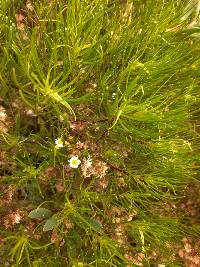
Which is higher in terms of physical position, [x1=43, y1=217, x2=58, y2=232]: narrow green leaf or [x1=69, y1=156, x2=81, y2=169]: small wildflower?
[x1=69, y1=156, x2=81, y2=169]: small wildflower

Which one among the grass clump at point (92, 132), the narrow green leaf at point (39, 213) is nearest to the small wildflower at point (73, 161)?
the grass clump at point (92, 132)

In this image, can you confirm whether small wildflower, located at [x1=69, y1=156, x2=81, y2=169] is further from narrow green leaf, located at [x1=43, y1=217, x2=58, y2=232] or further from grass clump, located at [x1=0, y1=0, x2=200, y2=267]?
narrow green leaf, located at [x1=43, y1=217, x2=58, y2=232]

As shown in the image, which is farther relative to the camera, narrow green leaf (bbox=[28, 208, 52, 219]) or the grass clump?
narrow green leaf (bbox=[28, 208, 52, 219])

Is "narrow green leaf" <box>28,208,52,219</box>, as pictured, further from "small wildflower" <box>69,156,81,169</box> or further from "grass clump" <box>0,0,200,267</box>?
"small wildflower" <box>69,156,81,169</box>

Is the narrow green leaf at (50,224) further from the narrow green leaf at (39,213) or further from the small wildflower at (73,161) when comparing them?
the small wildflower at (73,161)

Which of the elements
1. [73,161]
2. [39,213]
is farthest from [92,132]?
[39,213]

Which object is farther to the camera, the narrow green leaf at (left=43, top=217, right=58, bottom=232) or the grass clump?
the narrow green leaf at (left=43, top=217, right=58, bottom=232)

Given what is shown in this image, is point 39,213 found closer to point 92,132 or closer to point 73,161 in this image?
point 73,161

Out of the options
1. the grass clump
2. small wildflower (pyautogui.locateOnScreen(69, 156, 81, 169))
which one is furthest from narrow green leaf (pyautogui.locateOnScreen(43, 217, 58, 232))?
small wildflower (pyautogui.locateOnScreen(69, 156, 81, 169))
